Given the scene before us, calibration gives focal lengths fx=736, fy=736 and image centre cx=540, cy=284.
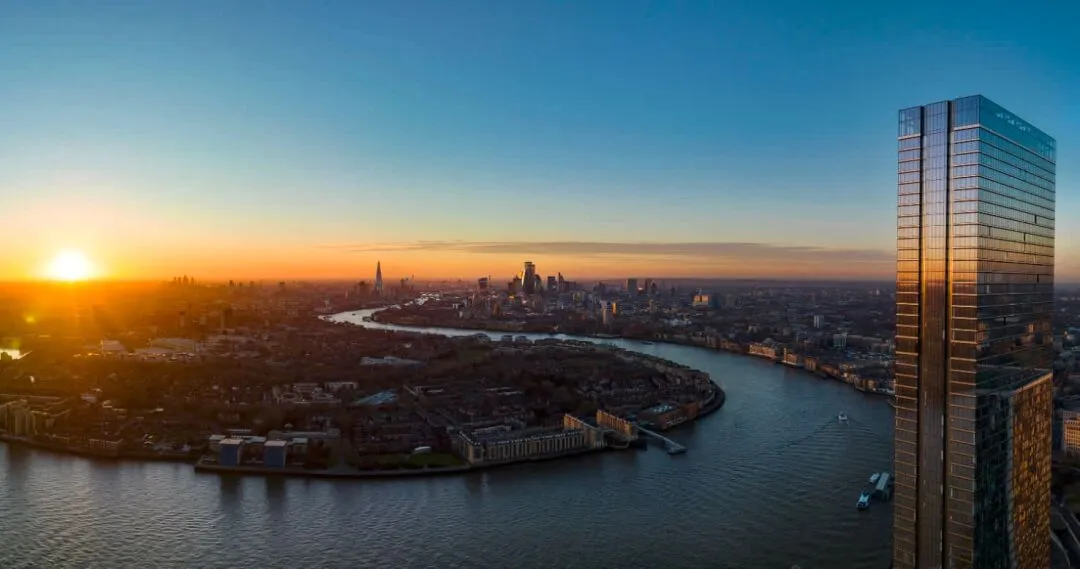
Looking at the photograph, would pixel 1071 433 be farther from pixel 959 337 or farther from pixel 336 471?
pixel 336 471

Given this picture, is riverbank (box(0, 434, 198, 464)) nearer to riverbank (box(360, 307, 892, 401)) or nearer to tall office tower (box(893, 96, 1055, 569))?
tall office tower (box(893, 96, 1055, 569))

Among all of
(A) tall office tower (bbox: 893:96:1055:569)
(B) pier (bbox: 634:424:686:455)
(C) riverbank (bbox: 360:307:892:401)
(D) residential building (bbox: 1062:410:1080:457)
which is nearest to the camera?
(A) tall office tower (bbox: 893:96:1055:569)

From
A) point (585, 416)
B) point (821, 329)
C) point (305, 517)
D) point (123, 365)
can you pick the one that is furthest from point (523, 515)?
point (821, 329)

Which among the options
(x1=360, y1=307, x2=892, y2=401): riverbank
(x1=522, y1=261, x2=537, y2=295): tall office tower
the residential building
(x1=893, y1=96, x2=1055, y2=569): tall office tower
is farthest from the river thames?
(x1=522, y1=261, x2=537, y2=295): tall office tower

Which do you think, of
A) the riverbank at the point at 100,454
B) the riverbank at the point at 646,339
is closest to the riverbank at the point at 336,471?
the riverbank at the point at 100,454

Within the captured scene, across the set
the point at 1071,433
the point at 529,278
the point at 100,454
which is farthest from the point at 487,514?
the point at 529,278

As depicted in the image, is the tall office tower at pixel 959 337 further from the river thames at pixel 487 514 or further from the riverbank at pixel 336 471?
the riverbank at pixel 336 471
